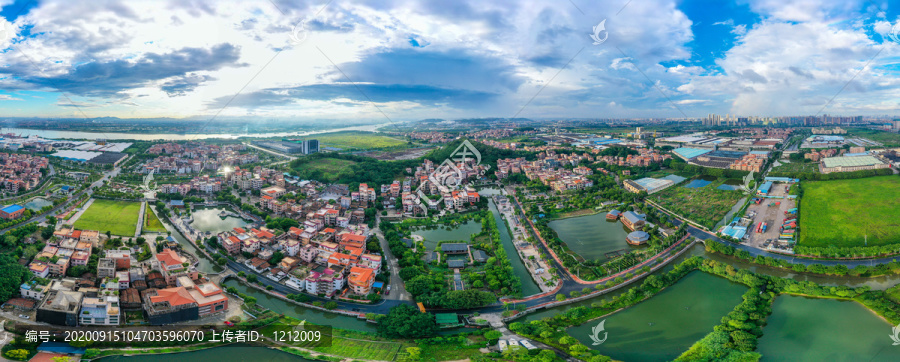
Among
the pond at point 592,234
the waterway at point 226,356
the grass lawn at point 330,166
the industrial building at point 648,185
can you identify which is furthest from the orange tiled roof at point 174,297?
the industrial building at point 648,185

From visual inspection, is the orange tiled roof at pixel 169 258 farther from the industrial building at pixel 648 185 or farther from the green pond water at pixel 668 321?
the industrial building at pixel 648 185

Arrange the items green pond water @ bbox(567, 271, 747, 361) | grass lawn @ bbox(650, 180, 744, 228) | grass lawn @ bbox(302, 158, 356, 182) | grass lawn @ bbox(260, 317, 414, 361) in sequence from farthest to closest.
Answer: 1. grass lawn @ bbox(302, 158, 356, 182)
2. grass lawn @ bbox(650, 180, 744, 228)
3. green pond water @ bbox(567, 271, 747, 361)
4. grass lawn @ bbox(260, 317, 414, 361)

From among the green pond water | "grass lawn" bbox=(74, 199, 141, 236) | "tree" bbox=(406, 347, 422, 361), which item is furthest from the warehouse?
"grass lawn" bbox=(74, 199, 141, 236)

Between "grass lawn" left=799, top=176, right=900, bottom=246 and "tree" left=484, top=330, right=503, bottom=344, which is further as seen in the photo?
"grass lawn" left=799, top=176, right=900, bottom=246

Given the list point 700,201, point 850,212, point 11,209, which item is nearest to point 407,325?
point 11,209

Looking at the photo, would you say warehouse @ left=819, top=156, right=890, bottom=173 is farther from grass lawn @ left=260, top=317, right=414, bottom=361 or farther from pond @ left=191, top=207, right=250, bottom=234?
pond @ left=191, top=207, right=250, bottom=234
